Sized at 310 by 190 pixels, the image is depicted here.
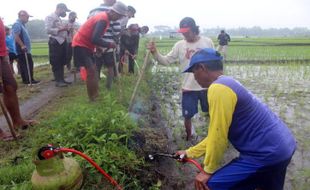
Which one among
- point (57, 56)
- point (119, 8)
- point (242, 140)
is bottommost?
point (242, 140)

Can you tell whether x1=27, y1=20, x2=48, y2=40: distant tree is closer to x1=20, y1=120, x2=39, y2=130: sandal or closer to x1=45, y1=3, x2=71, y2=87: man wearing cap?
x1=45, y1=3, x2=71, y2=87: man wearing cap

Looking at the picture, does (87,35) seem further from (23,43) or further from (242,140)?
(242,140)

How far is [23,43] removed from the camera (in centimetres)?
812

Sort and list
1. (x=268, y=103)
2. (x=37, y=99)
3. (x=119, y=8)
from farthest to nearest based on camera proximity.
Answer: (x=268, y=103), (x=37, y=99), (x=119, y=8)

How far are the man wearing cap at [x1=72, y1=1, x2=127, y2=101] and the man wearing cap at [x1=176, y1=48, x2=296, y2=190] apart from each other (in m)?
3.06

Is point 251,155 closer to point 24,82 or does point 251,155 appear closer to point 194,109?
point 194,109

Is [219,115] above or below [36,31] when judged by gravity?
below

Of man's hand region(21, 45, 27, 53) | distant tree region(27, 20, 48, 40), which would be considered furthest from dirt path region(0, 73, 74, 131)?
distant tree region(27, 20, 48, 40)

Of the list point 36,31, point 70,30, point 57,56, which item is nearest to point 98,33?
point 57,56

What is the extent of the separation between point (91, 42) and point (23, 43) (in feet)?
11.3

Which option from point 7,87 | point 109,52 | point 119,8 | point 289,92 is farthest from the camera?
point 289,92

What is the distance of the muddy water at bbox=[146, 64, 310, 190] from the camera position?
390 cm

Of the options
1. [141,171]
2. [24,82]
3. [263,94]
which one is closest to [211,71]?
[141,171]

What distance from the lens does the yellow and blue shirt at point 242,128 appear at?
222 centimetres
